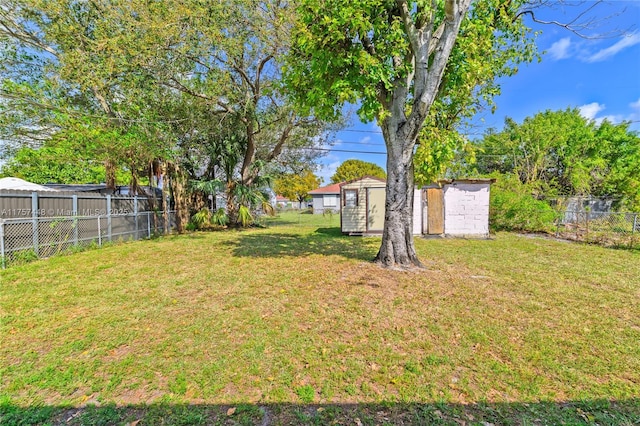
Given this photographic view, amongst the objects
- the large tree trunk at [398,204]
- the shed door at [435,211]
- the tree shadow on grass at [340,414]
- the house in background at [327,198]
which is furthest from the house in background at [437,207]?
the house in background at [327,198]

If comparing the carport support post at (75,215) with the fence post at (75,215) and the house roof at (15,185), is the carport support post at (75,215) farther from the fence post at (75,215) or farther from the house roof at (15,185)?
the house roof at (15,185)

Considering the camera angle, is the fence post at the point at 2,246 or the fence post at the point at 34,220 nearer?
the fence post at the point at 2,246

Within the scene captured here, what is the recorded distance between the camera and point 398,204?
18.4 feet

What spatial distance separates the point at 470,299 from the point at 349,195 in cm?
760

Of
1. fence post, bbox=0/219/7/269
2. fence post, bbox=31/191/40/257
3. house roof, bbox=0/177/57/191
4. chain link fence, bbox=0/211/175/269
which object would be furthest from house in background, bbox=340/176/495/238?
house roof, bbox=0/177/57/191

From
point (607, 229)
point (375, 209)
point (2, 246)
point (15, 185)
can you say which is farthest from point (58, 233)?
point (607, 229)

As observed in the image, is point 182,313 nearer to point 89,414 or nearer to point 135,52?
point 89,414

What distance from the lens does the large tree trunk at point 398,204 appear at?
547 centimetres

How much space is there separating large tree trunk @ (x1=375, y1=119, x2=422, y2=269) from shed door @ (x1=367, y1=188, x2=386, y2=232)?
17.5ft

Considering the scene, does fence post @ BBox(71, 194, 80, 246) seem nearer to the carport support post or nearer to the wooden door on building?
the carport support post

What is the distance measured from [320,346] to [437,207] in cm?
918

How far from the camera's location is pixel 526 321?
3.42 meters

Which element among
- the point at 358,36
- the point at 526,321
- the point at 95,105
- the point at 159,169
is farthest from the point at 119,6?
the point at 526,321

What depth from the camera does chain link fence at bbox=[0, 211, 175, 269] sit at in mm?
5961
